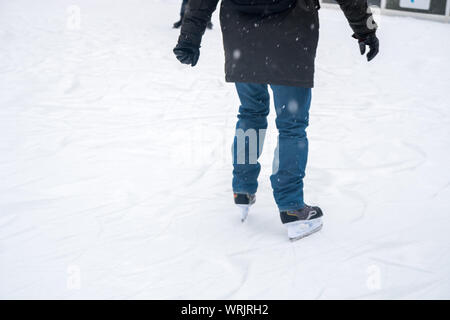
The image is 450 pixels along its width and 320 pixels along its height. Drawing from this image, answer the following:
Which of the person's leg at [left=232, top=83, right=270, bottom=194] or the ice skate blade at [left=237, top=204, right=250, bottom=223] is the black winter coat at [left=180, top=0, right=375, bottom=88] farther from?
the ice skate blade at [left=237, top=204, right=250, bottom=223]

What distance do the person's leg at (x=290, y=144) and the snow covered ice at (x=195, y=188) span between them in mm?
213

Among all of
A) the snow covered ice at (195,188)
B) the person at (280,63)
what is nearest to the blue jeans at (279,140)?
the person at (280,63)

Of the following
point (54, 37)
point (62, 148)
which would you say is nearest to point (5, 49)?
point (54, 37)

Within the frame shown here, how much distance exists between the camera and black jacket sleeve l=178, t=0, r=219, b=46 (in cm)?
193

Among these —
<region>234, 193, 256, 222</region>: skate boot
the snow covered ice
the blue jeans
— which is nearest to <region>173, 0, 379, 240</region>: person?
the blue jeans

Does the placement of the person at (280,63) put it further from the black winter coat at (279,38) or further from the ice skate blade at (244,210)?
the ice skate blade at (244,210)

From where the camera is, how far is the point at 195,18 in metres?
1.94

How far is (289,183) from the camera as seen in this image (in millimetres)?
1966

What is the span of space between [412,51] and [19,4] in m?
7.74

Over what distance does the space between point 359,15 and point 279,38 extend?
0.30 meters

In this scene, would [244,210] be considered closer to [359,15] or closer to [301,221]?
[301,221]

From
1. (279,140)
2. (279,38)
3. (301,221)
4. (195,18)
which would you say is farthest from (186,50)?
(301,221)

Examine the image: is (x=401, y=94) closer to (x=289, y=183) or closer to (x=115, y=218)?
(x=289, y=183)

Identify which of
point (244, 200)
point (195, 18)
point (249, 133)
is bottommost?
point (244, 200)
